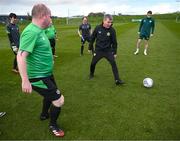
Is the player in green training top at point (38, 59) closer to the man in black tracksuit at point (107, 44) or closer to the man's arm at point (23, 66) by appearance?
the man's arm at point (23, 66)

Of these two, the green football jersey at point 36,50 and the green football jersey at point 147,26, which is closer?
the green football jersey at point 36,50

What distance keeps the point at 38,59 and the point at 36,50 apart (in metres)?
0.18

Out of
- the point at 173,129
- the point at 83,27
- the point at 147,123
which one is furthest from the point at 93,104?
the point at 83,27

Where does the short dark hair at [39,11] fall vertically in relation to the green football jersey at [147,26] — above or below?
above

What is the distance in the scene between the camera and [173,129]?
555cm

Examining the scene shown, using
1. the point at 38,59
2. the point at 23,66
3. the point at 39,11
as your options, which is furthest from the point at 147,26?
the point at 23,66

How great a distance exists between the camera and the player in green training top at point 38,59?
170 inches

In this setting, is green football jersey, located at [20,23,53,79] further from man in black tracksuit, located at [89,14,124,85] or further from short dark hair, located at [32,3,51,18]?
man in black tracksuit, located at [89,14,124,85]

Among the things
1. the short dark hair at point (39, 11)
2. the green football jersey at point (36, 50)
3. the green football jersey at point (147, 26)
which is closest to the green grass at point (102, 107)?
the green football jersey at point (36, 50)

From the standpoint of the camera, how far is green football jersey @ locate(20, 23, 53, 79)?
432cm

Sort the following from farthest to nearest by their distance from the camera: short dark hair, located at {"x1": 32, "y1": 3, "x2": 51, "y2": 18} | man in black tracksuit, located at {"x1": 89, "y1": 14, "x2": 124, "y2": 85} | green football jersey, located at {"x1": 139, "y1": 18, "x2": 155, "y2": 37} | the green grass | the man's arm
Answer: green football jersey, located at {"x1": 139, "y1": 18, "x2": 155, "y2": 37}, man in black tracksuit, located at {"x1": 89, "y1": 14, "x2": 124, "y2": 85}, the green grass, short dark hair, located at {"x1": 32, "y1": 3, "x2": 51, "y2": 18}, the man's arm

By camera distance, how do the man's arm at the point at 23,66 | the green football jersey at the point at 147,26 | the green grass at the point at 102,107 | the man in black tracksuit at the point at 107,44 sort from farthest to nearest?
the green football jersey at the point at 147,26, the man in black tracksuit at the point at 107,44, the green grass at the point at 102,107, the man's arm at the point at 23,66

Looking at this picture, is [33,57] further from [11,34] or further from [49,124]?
[11,34]

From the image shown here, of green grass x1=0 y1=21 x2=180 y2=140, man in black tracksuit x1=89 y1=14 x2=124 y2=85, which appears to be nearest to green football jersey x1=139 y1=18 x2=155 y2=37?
green grass x1=0 y1=21 x2=180 y2=140
